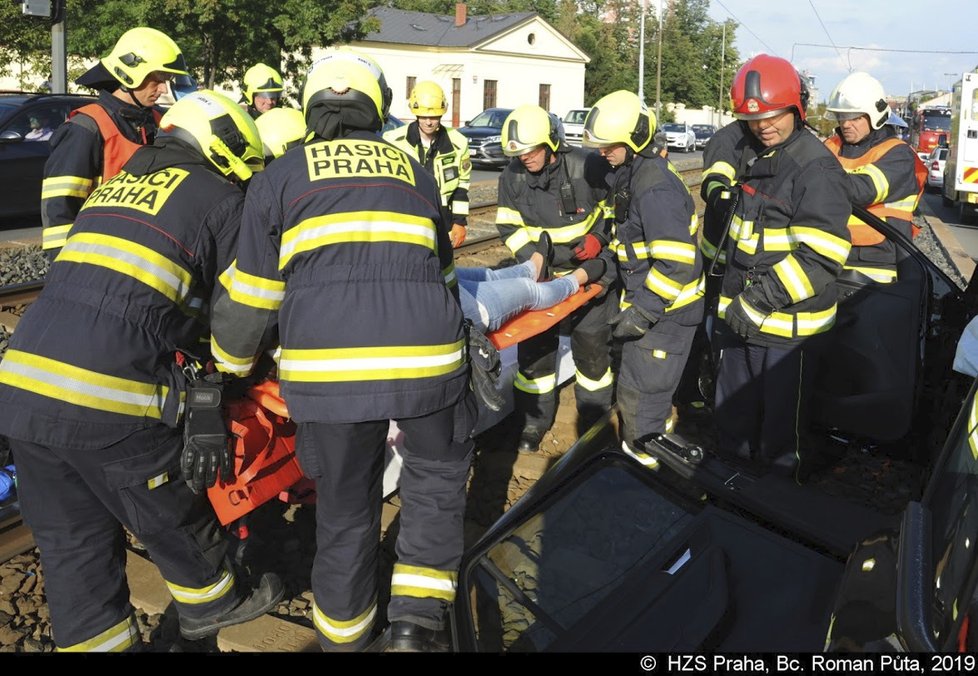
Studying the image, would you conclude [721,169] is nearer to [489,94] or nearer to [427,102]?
[427,102]

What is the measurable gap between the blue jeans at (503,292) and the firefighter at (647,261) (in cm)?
32

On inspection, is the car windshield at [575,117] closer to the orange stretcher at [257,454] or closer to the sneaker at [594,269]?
the sneaker at [594,269]

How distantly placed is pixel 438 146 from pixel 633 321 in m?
3.19

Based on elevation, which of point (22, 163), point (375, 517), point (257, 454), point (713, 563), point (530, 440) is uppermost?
point (22, 163)

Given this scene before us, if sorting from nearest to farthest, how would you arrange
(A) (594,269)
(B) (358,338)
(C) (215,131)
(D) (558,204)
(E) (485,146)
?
(B) (358,338)
(C) (215,131)
(A) (594,269)
(D) (558,204)
(E) (485,146)

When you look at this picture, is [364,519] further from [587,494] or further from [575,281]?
[575,281]

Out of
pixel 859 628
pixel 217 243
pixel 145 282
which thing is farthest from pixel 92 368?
pixel 859 628

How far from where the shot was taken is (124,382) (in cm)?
254

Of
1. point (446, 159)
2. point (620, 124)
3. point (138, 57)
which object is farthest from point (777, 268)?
point (446, 159)

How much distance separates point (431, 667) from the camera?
1.47 m

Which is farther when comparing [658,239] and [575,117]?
[575,117]

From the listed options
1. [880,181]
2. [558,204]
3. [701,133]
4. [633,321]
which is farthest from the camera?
[701,133]

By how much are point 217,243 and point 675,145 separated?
37.4 metres

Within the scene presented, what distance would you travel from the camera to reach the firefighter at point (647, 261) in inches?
148
